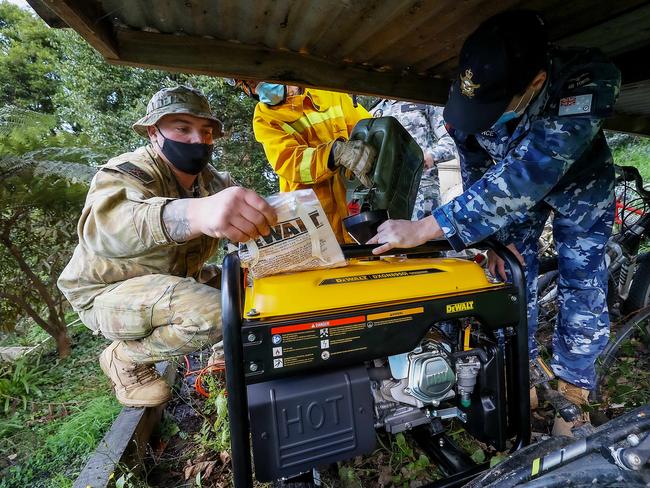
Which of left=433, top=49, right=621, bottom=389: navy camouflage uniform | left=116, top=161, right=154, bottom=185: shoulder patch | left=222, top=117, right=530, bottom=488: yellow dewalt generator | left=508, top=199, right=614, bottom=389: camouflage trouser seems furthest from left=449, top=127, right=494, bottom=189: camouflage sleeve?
left=116, top=161, right=154, bottom=185: shoulder patch

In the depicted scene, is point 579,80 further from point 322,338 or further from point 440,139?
point 440,139

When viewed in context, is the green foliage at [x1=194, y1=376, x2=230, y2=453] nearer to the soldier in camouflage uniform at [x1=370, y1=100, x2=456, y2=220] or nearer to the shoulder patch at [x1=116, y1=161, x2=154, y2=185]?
the shoulder patch at [x1=116, y1=161, x2=154, y2=185]

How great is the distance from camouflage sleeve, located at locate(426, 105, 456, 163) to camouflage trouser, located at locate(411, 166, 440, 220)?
17cm

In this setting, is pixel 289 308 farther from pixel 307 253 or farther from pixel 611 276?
pixel 611 276

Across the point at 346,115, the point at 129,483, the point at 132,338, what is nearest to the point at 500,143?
the point at 346,115

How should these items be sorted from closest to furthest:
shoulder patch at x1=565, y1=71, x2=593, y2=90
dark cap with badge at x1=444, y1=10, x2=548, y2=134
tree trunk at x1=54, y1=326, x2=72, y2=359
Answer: dark cap with badge at x1=444, y1=10, x2=548, y2=134 → shoulder patch at x1=565, y1=71, x2=593, y2=90 → tree trunk at x1=54, y1=326, x2=72, y2=359

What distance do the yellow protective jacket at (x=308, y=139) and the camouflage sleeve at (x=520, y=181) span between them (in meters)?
0.95

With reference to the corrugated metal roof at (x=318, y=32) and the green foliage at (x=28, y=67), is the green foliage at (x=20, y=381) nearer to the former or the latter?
the corrugated metal roof at (x=318, y=32)

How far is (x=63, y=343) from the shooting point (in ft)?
12.3

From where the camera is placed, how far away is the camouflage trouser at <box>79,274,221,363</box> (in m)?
1.95

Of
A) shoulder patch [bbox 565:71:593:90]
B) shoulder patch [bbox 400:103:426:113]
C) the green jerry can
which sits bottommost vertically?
the green jerry can

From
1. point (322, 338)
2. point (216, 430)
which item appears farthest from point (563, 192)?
point (216, 430)

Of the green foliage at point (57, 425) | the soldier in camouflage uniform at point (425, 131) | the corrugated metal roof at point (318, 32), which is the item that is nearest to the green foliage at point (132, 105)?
the soldier in camouflage uniform at point (425, 131)

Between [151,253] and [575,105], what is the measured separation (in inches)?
92.3
